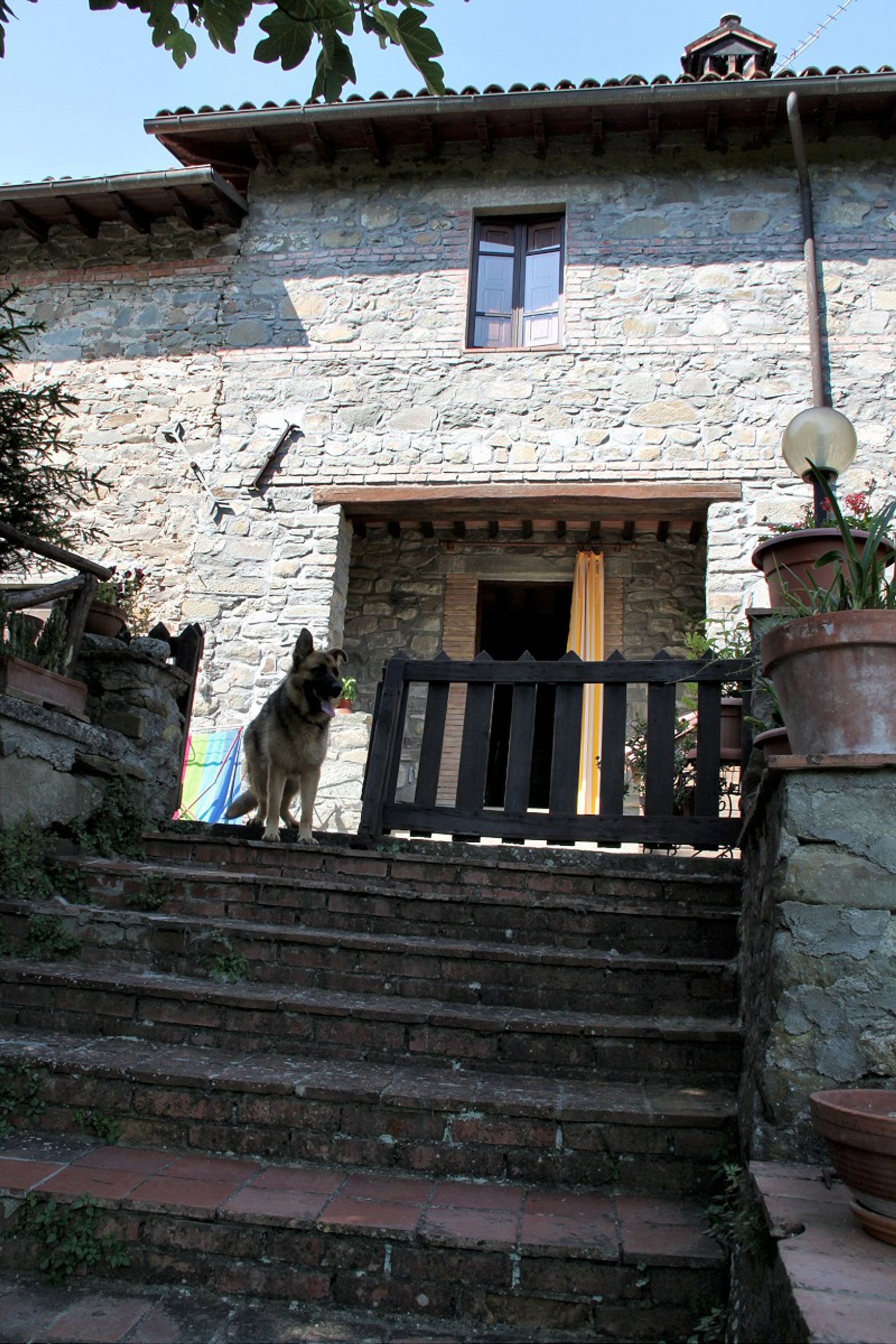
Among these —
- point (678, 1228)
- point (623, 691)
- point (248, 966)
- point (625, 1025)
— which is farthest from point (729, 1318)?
point (623, 691)

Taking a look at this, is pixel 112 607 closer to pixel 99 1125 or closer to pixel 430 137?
pixel 99 1125

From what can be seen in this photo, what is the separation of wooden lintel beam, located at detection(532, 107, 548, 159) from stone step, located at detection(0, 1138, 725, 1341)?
29.0 ft

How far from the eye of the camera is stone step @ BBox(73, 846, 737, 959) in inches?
150

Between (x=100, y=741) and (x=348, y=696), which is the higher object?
(x=348, y=696)

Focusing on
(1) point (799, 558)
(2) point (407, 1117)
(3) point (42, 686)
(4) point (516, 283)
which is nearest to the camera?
(2) point (407, 1117)

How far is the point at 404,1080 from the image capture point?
9.91 feet

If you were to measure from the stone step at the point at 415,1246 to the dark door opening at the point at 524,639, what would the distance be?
7120mm

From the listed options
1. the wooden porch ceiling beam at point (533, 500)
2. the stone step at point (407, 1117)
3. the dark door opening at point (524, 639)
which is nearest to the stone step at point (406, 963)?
the stone step at point (407, 1117)

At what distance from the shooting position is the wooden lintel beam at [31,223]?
9.64 metres

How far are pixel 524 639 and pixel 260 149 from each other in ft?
19.1

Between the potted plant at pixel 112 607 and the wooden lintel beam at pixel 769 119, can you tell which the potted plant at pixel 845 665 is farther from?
the wooden lintel beam at pixel 769 119

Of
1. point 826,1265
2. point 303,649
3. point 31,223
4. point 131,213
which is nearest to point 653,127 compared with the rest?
point 131,213

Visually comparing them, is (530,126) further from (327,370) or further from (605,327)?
(327,370)

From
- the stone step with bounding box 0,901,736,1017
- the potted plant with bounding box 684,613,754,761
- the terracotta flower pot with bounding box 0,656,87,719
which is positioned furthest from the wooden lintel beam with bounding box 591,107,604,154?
the stone step with bounding box 0,901,736,1017
